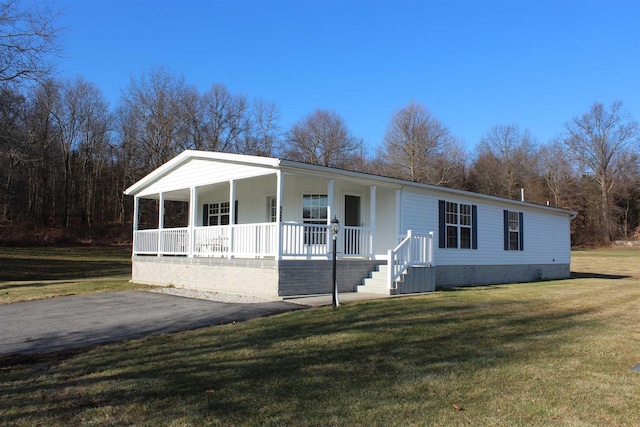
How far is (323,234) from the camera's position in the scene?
516 inches

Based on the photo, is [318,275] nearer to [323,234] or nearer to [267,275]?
[267,275]

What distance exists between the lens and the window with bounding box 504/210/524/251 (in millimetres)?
18250

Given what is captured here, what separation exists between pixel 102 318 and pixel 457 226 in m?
11.2

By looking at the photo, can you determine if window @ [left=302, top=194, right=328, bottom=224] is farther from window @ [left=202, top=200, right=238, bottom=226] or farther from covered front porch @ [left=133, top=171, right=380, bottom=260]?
window @ [left=202, top=200, right=238, bottom=226]

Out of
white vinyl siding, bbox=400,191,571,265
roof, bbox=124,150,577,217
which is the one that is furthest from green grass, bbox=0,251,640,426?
white vinyl siding, bbox=400,191,571,265

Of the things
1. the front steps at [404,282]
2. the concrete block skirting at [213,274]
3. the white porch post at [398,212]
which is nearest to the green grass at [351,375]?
the concrete block skirting at [213,274]

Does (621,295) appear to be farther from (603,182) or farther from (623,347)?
(603,182)

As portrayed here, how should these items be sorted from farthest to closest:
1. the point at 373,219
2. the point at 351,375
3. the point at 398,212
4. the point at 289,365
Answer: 1. the point at 398,212
2. the point at 373,219
3. the point at 289,365
4. the point at 351,375

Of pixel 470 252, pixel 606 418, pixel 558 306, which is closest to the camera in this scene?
pixel 606 418

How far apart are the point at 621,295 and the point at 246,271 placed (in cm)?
941

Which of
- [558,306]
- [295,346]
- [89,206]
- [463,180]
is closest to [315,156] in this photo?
[463,180]

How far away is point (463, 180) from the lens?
156 ft

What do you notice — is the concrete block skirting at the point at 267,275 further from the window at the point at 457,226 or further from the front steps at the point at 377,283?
the window at the point at 457,226

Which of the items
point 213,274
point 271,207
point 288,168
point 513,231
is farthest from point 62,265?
point 513,231
